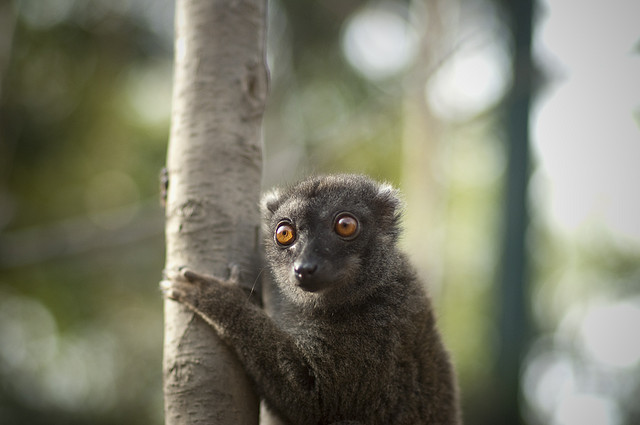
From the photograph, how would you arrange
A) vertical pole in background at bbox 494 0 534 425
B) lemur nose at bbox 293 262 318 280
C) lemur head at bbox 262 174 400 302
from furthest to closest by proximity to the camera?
vertical pole in background at bbox 494 0 534 425, lemur head at bbox 262 174 400 302, lemur nose at bbox 293 262 318 280

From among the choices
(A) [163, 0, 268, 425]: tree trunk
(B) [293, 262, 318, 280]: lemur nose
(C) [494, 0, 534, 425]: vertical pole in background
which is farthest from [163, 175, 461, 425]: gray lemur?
(C) [494, 0, 534, 425]: vertical pole in background

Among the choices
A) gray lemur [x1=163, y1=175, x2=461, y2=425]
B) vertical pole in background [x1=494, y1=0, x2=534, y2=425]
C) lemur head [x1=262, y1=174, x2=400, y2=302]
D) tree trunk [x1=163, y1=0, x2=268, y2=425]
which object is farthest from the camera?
vertical pole in background [x1=494, y1=0, x2=534, y2=425]

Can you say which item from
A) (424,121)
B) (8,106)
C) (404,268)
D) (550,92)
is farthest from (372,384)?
(8,106)

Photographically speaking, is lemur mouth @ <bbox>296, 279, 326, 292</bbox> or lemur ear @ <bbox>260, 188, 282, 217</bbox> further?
lemur ear @ <bbox>260, 188, 282, 217</bbox>

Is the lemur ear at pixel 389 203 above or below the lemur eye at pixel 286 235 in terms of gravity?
above

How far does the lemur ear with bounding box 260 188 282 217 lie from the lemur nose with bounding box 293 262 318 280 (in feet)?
2.99

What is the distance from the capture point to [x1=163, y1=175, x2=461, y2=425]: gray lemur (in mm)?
3617

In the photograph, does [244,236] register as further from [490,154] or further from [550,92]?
[490,154]

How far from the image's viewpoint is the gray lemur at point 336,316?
3.62 metres

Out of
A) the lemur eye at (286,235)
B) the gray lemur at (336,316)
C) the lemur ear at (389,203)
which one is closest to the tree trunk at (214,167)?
the gray lemur at (336,316)

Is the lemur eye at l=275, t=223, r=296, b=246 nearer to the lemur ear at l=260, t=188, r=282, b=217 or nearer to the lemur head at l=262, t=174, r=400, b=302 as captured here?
the lemur head at l=262, t=174, r=400, b=302

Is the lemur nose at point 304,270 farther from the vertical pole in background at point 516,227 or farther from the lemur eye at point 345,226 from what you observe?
the vertical pole in background at point 516,227

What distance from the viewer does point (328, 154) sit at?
14.1m

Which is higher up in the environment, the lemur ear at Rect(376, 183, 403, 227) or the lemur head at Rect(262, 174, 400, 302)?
the lemur ear at Rect(376, 183, 403, 227)
